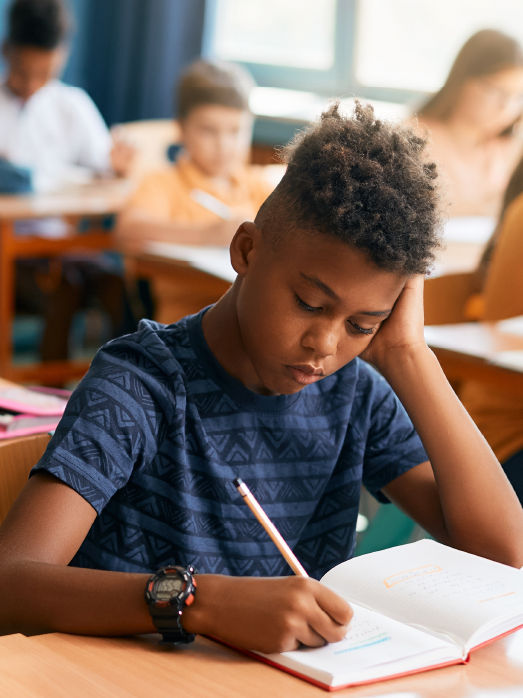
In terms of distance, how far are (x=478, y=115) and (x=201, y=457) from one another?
2.69 meters

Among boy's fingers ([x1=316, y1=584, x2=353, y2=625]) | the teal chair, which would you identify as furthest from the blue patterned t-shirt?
the teal chair

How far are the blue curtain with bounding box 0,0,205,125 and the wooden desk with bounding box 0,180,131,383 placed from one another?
1.65 metres

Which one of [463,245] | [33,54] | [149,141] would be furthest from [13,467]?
[149,141]

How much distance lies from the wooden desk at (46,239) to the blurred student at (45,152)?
128 millimetres

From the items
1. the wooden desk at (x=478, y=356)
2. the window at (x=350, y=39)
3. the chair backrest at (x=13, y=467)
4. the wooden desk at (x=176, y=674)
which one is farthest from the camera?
the window at (x=350, y=39)

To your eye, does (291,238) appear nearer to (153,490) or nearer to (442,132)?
(153,490)

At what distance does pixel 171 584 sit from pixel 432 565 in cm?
30

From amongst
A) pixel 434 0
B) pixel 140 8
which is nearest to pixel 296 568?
pixel 434 0

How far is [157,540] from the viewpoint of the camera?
1.19 metres

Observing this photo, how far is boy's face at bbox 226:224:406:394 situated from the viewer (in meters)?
1.10

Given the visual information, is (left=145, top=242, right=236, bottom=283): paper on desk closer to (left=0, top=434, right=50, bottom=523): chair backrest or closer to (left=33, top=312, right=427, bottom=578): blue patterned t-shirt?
(left=0, top=434, right=50, bottom=523): chair backrest

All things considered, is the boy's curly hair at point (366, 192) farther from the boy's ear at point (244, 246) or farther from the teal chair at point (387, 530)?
the teal chair at point (387, 530)

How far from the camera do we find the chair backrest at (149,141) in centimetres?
467

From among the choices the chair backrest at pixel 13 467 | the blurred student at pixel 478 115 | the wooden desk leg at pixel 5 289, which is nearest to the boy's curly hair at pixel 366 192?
the chair backrest at pixel 13 467
